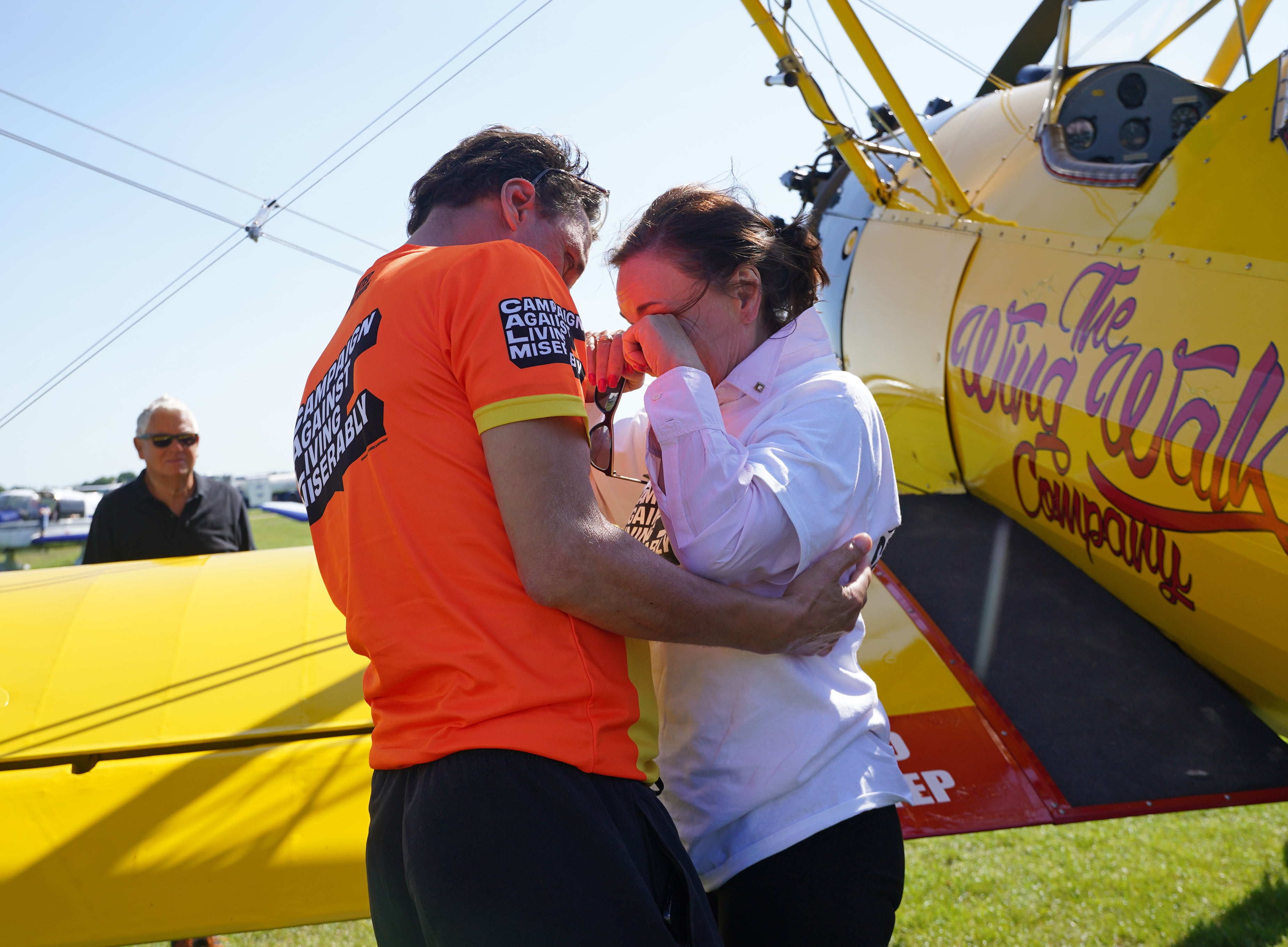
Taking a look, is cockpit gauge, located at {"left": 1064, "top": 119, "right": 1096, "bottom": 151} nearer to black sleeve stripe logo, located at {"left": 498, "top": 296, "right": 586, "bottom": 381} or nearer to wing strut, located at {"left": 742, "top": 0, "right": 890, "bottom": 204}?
wing strut, located at {"left": 742, "top": 0, "right": 890, "bottom": 204}

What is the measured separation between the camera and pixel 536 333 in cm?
127

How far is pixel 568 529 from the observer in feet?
4.00

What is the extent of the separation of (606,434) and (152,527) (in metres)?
3.78

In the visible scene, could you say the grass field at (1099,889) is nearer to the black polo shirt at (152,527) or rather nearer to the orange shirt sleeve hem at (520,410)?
the black polo shirt at (152,527)

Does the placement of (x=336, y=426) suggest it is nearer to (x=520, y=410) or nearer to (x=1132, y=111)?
(x=520, y=410)

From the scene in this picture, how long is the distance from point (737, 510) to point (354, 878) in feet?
5.16

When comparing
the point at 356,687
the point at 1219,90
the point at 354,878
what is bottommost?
the point at 354,878

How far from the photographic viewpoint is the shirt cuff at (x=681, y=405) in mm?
1450

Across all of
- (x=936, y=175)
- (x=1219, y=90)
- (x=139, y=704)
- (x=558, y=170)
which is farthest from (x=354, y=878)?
(x=1219, y=90)

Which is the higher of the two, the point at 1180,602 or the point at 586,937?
the point at 586,937

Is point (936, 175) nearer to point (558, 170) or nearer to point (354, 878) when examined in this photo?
point (558, 170)

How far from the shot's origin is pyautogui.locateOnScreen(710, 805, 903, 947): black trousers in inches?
56.6

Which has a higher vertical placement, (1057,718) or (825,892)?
(825,892)

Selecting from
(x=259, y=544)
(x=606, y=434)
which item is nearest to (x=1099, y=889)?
(x=606, y=434)
